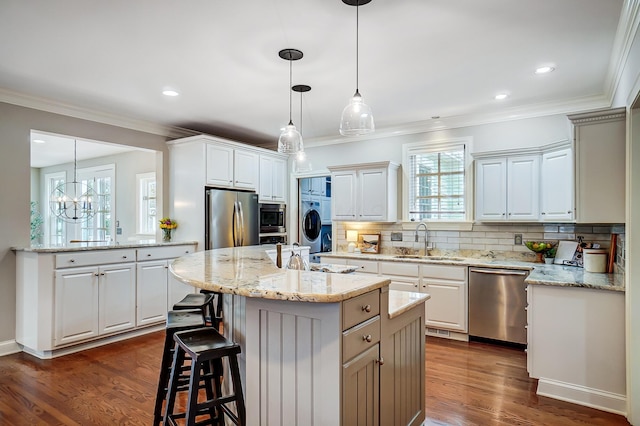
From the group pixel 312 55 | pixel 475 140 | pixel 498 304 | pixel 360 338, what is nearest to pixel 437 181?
pixel 475 140

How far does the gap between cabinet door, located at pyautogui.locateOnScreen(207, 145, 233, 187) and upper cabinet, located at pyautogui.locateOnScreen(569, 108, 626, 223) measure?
3.92 metres

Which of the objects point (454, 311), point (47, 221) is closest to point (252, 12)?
point (454, 311)

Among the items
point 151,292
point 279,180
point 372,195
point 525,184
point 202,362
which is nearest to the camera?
point 202,362

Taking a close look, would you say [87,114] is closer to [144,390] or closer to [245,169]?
[245,169]

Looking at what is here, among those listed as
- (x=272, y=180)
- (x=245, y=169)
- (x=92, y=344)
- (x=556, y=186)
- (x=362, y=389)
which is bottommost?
(x=92, y=344)

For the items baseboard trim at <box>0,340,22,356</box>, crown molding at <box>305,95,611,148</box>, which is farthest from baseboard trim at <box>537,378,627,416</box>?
baseboard trim at <box>0,340,22,356</box>

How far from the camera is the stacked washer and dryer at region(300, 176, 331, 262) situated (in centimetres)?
626

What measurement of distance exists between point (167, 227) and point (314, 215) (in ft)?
7.87

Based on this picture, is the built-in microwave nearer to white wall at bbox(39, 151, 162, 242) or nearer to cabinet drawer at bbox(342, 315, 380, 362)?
white wall at bbox(39, 151, 162, 242)

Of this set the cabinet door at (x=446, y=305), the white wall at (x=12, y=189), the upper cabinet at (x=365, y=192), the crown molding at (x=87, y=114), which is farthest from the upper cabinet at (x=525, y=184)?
the white wall at (x=12, y=189)

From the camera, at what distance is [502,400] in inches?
109

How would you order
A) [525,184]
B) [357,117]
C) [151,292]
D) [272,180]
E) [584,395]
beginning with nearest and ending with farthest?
[357,117]
[584,395]
[525,184]
[151,292]
[272,180]

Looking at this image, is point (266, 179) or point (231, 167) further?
point (266, 179)

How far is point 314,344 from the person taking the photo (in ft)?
5.05
